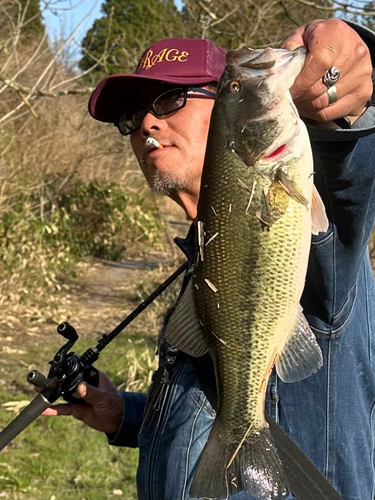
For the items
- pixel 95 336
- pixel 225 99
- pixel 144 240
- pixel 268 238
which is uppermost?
pixel 225 99

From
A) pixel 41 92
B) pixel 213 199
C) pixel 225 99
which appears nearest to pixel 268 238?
pixel 213 199

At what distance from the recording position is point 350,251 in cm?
173

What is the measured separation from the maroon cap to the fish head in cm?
81

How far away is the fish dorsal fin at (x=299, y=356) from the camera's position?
1530 mm

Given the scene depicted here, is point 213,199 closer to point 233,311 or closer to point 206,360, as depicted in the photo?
point 233,311

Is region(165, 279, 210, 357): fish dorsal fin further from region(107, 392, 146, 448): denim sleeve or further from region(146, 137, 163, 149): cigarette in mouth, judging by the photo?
region(107, 392, 146, 448): denim sleeve

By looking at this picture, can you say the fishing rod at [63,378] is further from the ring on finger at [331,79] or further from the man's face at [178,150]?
the ring on finger at [331,79]

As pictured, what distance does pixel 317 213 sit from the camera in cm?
147

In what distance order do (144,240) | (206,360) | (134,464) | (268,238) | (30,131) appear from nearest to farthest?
(268,238), (206,360), (134,464), (30,131), (144,240)

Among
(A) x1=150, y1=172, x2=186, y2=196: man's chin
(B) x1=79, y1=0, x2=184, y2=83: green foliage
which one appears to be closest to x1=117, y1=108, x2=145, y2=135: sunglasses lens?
(A) x1=150, y1=172, x2=186, y2=196: man's chin

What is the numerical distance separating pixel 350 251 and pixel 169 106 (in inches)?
37.7

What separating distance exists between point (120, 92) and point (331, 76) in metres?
1.32

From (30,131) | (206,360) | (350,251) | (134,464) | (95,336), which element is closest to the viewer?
(350,251)

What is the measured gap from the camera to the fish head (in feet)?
4.61
